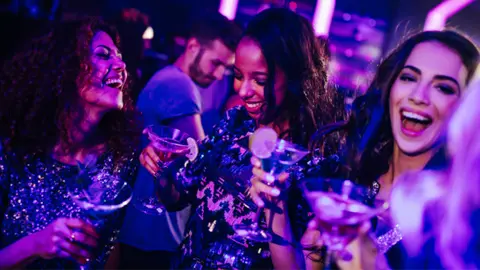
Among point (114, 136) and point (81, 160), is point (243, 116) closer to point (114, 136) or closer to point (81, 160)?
point (114, 136)

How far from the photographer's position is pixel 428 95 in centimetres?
177

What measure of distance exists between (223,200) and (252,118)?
16.6 inches

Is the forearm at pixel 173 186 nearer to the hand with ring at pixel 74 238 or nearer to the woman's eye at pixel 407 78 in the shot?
the hand with ring at pixel 74 238

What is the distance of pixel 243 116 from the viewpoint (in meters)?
2.11

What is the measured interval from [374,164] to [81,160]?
1.29m

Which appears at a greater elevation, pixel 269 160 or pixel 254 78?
pixel 254 78

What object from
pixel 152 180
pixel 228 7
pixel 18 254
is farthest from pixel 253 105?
pixel 228 7

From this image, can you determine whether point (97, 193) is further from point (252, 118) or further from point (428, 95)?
point (428, 95)

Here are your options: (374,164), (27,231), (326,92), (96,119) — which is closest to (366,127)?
(374,164)

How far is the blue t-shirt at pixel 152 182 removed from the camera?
261 centimetres

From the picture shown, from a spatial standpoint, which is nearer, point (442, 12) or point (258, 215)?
point (258, 215)

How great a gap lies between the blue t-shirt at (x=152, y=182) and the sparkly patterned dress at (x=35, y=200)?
1.95ft

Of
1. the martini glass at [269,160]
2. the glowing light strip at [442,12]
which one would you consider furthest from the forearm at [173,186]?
the glowing light strip at [442,12]

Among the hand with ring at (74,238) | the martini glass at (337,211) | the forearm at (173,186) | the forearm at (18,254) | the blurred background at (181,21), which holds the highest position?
the blurred background at (181,21)
